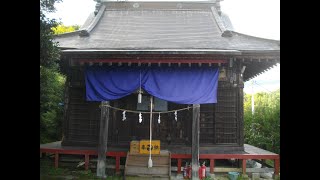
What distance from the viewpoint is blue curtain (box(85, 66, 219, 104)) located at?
8070mm

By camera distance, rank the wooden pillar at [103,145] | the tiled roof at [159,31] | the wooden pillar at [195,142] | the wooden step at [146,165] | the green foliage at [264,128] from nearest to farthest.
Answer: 1. the wooden step at [146,165]
2. the wooden pillar at [195,142]
3. the wooden pillar at [103,145]
4. the tiled roof at [159,31]
5. the green foliage at [264,128]

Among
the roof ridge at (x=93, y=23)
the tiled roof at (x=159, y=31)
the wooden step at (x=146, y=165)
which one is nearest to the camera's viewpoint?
the wooden step at (x=146, y=165)

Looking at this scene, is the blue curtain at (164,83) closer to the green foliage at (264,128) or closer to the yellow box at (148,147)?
the yellow box at (148,147)

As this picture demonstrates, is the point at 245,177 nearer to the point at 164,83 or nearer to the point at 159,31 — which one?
the point at 164,83

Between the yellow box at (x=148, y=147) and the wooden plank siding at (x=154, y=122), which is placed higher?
the wooden plank siding at (x=154, y=122)

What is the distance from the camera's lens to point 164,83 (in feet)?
26.7

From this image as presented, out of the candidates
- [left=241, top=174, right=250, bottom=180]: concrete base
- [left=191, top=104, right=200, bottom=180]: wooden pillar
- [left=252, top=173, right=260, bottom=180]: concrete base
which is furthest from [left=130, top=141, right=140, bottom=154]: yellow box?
[left=252, top=173, right=260, bottom=180]: concrete base

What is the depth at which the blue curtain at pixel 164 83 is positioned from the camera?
807 cm

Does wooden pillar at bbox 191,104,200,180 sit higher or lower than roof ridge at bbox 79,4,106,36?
lower

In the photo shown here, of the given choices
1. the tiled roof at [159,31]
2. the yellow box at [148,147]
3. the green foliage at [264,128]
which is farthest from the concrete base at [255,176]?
the green foliage at [264,128]

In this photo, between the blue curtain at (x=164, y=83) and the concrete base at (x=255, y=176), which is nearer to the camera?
the blue curtain at (x=164, y=83)

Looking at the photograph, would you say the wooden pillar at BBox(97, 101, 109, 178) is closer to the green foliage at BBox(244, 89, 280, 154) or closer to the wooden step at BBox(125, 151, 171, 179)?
the wooden step at BBox(125, 151, 171, 179)
